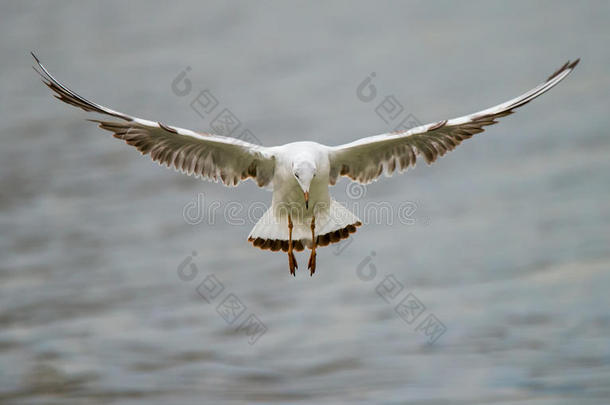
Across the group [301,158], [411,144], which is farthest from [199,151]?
[411,144]

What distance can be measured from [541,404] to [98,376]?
8.03m

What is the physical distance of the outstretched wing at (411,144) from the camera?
12656 millimetres

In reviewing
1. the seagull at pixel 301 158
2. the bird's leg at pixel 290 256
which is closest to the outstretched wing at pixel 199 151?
the seagull at pixel 301 158

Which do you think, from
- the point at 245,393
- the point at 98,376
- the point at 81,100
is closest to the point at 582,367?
the point at 245,393

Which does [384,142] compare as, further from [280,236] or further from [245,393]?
[245,393]

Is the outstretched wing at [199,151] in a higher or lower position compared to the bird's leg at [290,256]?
higher

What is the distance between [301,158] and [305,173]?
0.26 metres

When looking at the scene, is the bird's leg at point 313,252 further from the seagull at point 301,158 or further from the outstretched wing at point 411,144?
the outstretched wing at point 411,144

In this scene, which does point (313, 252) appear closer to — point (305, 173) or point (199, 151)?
point (305, 173)

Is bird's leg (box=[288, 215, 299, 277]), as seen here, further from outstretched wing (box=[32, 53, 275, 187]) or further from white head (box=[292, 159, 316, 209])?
white head (box=[292, 159, 316, 209])

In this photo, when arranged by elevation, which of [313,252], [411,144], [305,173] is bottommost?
[313,252]

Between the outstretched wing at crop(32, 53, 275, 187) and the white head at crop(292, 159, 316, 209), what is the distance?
0.90 metres

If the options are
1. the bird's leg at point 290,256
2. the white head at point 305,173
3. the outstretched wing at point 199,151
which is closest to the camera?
the white head at point 305,173

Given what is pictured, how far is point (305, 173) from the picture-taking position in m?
12.1
